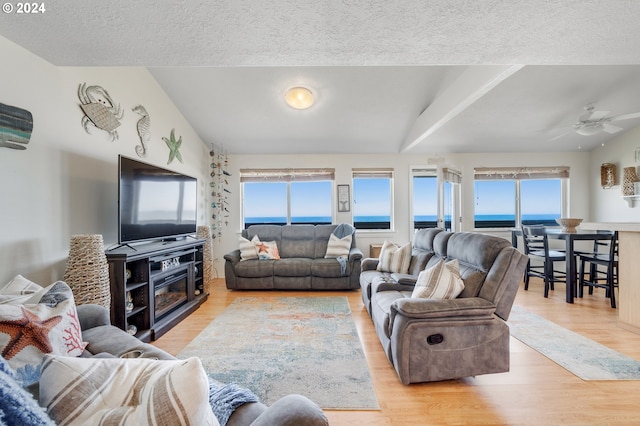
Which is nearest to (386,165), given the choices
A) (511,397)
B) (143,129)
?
(143,129)

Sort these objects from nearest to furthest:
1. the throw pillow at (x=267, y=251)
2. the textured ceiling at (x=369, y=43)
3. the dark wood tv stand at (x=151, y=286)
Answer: the textured ceiling at (x=369, y=43), the dark wood tv stand at (x=151, y=286), the throw pillow at (x=267, y=251)

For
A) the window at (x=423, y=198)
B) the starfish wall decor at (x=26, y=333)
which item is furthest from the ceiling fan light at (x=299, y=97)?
the starfish wall decor at (x=26, y=333)

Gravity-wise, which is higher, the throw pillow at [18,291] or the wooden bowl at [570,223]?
the wooden bowl at [570,223]

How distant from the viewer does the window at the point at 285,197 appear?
549 centimetres

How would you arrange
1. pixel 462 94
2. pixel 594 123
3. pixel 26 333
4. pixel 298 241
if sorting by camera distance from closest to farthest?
pixel 26 333 < pixel 462 94 < pixel 594 123 < pixel 298 241

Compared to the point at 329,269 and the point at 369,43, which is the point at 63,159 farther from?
the point at 329,269

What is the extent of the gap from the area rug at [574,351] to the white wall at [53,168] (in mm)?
4108

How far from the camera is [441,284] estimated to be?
2.05 meters

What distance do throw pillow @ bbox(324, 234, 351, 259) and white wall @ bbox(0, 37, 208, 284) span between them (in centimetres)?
288

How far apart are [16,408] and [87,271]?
209cm

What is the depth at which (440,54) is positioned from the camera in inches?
83.0

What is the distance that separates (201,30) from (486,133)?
4.53 m

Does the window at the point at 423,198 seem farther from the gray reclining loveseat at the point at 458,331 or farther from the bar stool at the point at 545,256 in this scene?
the gray reclining loveseat at the point at 458,331

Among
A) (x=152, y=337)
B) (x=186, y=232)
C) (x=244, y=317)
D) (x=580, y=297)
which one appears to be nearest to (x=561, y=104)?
(x=580, y=297)
